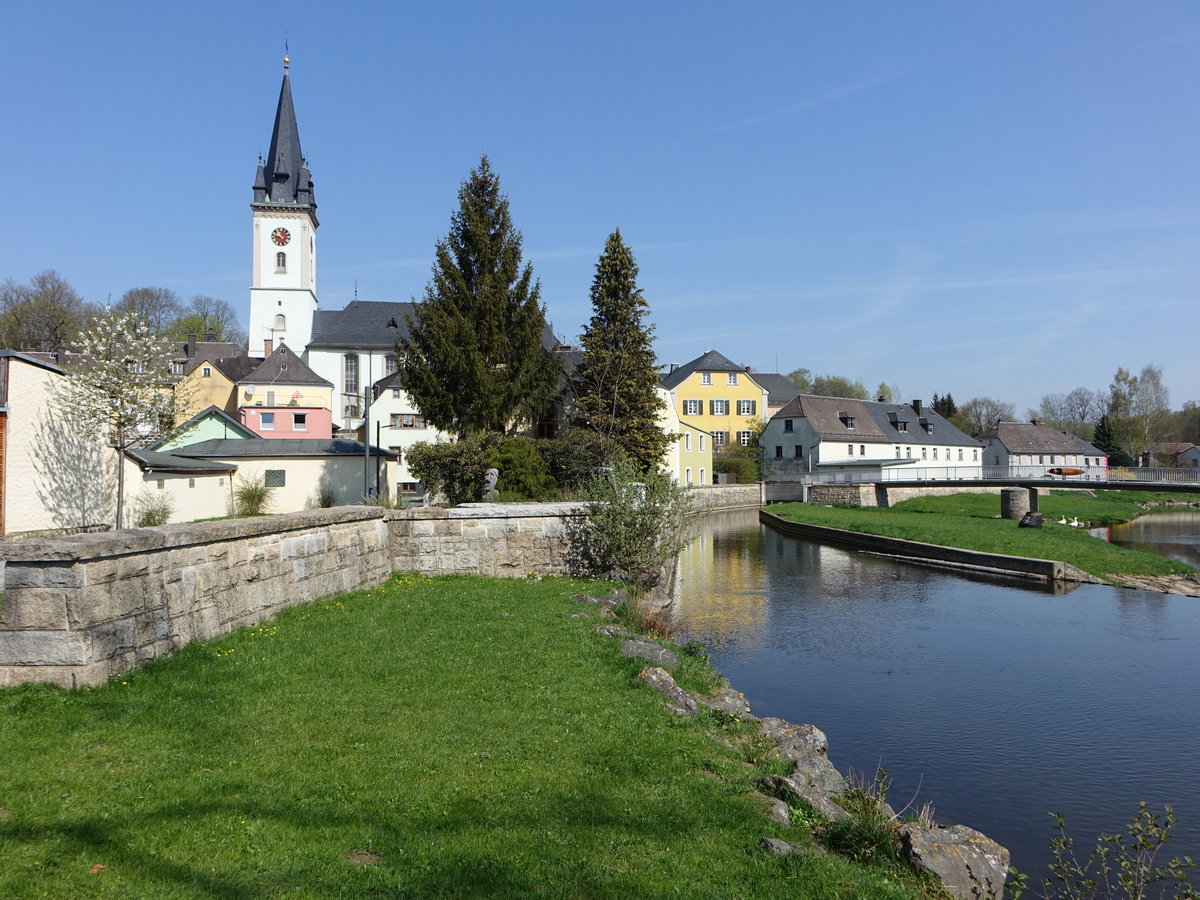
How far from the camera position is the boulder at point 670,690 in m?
8.20

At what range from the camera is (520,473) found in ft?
86.2

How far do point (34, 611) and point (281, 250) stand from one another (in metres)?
73.7

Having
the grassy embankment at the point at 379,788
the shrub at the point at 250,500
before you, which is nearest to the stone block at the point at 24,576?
the grassy embankment at the point at 379,788

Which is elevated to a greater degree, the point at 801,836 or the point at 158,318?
the point at 158,318

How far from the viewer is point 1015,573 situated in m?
24.8

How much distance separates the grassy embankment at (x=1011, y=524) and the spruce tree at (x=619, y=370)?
9.27 meters

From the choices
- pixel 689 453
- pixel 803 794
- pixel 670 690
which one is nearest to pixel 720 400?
pixel 689 453

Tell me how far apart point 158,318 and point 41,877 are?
278 ft

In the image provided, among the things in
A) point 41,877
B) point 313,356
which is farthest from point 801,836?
point 313,356

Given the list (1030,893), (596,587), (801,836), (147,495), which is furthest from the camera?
(147,495)

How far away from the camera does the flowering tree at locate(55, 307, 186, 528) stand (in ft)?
80.1

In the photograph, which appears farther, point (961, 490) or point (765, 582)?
point (961, 490)

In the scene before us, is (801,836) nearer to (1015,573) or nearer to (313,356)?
(1015,573)

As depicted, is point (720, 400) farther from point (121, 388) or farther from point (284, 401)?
point (121, 388)
